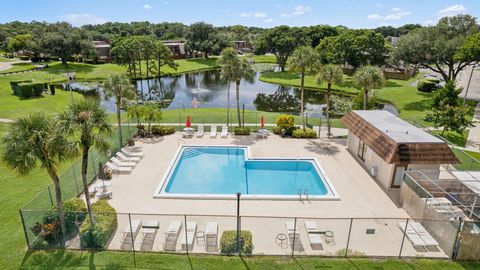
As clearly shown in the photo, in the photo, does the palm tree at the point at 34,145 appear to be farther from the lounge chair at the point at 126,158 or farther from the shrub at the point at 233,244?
the lounge chair at the point at 126,158

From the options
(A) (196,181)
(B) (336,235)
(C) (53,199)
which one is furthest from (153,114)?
(B) (336,235)

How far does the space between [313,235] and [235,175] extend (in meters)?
8.50

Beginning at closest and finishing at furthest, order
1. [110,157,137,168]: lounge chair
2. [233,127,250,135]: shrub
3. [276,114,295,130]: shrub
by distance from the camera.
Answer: [110,157,137,168]: lounge chair, [276,114,295,130]: shrub, [233,127,250,135]: shrub

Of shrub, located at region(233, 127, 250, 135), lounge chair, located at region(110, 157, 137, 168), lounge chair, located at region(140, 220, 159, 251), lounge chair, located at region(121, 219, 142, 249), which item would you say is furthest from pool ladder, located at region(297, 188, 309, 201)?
lounge chair, located at region(110, 157, 137, 168)

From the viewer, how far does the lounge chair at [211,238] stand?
41.5ft

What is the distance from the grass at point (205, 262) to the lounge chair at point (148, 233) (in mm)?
482

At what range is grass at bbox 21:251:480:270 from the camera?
11672 millimetres

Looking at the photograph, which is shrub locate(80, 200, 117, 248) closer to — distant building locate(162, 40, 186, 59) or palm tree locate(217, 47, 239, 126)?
palm tree locate(217, 47, 239, 126)

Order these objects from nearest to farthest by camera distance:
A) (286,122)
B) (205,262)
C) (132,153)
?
(205,262) < (132,153) < (286,122)

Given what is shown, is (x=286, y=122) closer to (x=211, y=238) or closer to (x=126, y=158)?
(x=126, y=158)

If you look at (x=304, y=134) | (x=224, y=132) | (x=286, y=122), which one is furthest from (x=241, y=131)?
(x=304, y=134)

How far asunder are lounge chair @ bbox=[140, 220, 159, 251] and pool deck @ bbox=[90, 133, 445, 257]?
166mm

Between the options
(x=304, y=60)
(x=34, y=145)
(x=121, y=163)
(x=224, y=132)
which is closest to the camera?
(x=34, y=145)

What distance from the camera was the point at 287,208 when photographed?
1614cm
